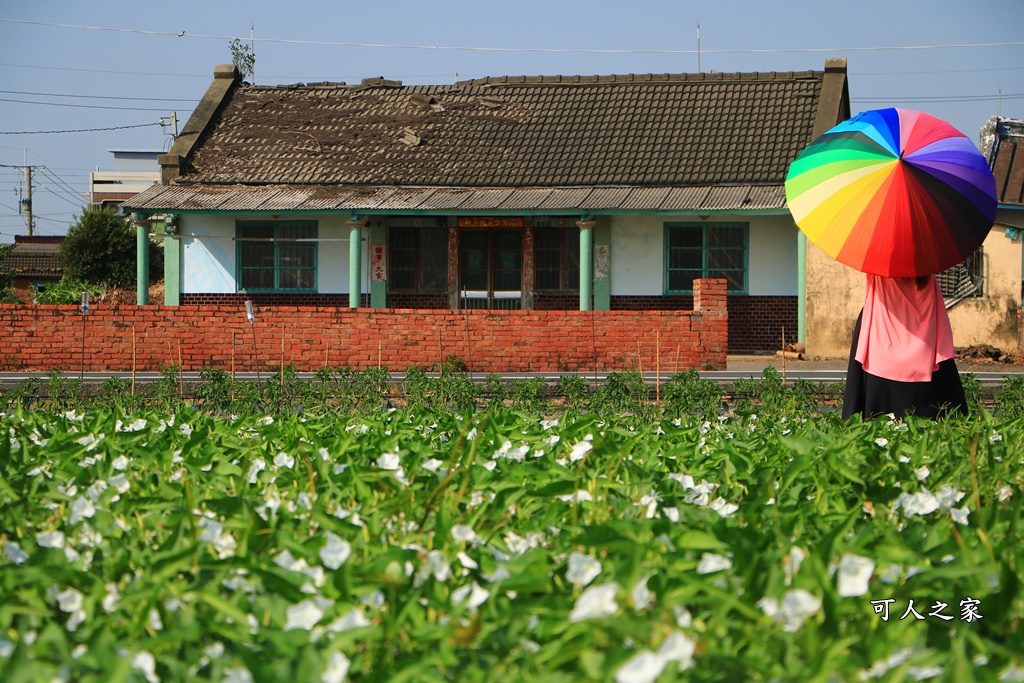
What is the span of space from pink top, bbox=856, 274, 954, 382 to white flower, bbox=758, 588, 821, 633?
485 cm

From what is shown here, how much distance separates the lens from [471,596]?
190cm

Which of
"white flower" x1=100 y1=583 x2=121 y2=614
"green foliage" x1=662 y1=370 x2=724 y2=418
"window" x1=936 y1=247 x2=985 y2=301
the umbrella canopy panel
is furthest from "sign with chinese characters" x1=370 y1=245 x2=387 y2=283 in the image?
"white flower" x1=100 y1=583 x2=121 y2=614

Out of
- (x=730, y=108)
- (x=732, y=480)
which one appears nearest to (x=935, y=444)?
(x=732, y=480)

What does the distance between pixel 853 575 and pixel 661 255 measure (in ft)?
72.7

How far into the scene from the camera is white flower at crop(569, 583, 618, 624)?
1.73 meters

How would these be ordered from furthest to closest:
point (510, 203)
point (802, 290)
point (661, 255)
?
point (661, 255)
point (510, 203)
point (802, 290)

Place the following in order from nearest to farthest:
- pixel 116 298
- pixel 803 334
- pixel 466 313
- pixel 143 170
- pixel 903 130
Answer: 1. pixel 903 130
2. pixel 466 313
3. pixel 803 334
4. pixel 116 298
5. pixel 143 170

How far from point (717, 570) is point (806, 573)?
0.14m

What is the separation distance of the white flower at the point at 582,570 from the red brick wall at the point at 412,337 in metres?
15.7

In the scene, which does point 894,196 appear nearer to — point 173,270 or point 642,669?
point 642,669

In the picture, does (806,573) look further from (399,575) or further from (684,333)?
(684,333)

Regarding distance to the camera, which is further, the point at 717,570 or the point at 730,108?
the point at 730,108

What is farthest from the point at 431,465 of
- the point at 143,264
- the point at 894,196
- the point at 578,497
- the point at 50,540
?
the point at 143,264

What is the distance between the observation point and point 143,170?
379ft
